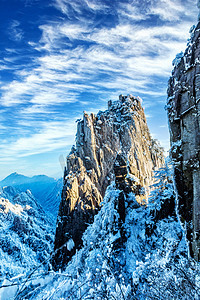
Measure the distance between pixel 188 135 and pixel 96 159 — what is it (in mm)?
30965

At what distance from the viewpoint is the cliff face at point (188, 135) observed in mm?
7297

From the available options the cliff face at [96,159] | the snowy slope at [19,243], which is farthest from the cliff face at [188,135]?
the snowy slope at [19,243]

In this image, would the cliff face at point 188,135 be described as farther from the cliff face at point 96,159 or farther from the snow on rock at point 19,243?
the snow on rock at point 19,243

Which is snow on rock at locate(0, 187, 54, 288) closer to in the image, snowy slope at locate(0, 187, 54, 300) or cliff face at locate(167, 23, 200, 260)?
snowy slope at locate(0, 187, 54, 300)

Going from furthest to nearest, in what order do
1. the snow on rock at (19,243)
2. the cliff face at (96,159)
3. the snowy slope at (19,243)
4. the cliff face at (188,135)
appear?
1. the snow on rock at (19,243)
2. the snowy slope at (19,243)
3. the cliff face at (96,159)
4. the cliff face at (188,135)

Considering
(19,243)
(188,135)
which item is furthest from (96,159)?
(19,243)

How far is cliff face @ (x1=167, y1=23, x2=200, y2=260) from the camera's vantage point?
7297mm

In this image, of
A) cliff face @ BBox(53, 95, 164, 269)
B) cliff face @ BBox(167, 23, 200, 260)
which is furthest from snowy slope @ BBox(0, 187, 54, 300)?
cliff face @ BBox(167, 23, 200, 260)

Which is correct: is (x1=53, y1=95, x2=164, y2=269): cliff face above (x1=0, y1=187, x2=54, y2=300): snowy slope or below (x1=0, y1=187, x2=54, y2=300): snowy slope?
above

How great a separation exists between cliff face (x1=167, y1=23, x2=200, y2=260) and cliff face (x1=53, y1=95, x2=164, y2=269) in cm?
2119

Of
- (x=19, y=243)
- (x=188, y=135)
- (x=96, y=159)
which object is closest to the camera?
(x=188, y=135)

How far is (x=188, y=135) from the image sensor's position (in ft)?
25.2

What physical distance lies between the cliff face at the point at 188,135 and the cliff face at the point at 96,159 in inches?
834

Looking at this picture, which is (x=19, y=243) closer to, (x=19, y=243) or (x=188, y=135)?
(x=19, y=243)
